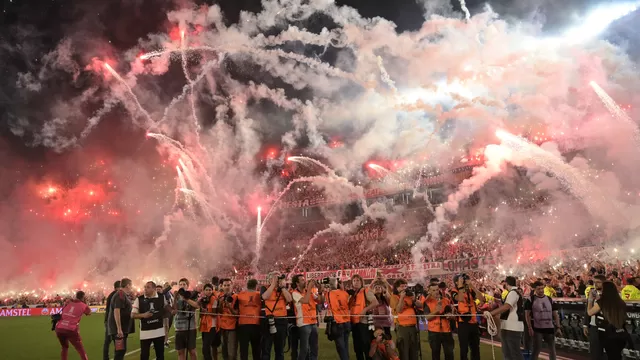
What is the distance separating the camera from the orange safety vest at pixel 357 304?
9656mm

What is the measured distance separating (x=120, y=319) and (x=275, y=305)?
10.1ft

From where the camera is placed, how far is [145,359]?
8.59 meters

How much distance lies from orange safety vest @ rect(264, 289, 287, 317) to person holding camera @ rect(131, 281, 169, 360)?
2.02 metres


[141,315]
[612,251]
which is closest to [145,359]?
[141,315]

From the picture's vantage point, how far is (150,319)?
8625 mm

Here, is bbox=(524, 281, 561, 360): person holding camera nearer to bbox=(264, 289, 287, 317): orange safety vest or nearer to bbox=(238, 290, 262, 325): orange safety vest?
bbox=(264, 289, 287, 317): orange safety vest

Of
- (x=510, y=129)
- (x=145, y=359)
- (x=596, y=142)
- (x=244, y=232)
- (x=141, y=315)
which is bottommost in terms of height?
(x=145, y=359)

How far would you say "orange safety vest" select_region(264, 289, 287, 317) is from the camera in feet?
30.0

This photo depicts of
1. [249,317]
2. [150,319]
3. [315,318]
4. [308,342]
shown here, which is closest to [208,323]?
[249,317]

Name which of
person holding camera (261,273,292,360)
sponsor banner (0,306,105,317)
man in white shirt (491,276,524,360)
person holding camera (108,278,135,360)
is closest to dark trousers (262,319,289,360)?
person holding camera (261,273,292,360)

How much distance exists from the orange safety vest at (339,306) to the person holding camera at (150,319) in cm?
337

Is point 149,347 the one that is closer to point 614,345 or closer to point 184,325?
point 184,325

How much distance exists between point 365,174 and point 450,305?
43274 mm

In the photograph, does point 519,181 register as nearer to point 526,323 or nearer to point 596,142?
point 596,142
